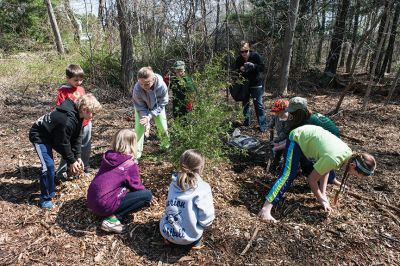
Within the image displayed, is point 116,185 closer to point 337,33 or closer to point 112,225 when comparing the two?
point 112,225

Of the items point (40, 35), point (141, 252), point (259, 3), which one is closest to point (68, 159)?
point (141, 252)

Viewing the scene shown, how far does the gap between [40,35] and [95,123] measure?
14.7 metres

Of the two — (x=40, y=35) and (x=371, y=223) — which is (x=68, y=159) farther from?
(x=40, y=35)

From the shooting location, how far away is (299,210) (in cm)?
359

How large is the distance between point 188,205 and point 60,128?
1.57m

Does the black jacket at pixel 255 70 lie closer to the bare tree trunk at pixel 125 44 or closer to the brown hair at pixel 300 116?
the brown hair at pixel 300 116

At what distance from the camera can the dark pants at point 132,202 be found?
321 centimetres

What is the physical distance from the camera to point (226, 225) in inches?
129

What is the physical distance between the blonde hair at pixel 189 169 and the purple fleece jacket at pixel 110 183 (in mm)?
645

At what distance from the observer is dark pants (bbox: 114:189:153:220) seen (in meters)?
3.21

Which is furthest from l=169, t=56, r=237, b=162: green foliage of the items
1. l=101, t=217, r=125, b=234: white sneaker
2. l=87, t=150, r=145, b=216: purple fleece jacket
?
l=101, t=217, r=125, b=234: white sneaker

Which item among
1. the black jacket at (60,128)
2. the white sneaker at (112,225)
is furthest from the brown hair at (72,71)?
the white sneaker at (112,225)

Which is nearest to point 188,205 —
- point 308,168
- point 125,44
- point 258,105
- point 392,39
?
point 308,168

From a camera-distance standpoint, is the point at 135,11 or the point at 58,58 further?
the point at 58,58
